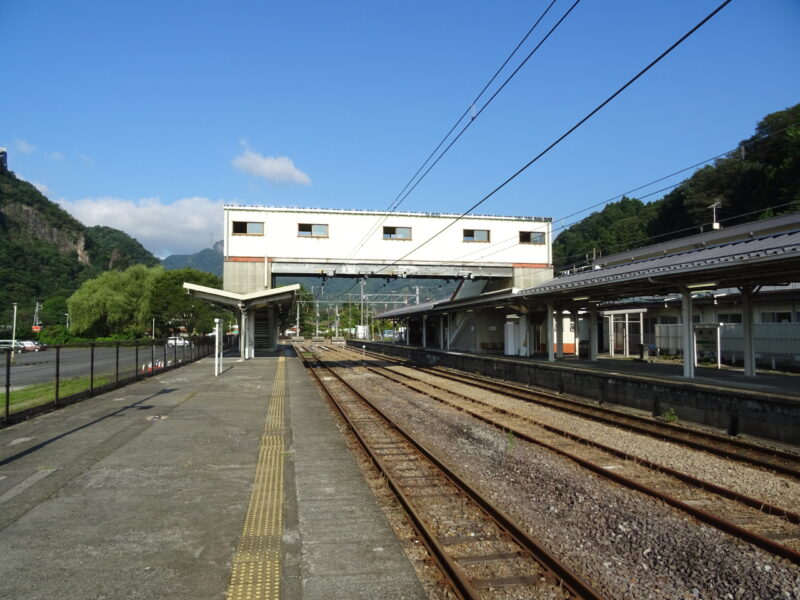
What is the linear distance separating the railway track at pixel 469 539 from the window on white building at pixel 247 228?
78.3 ft

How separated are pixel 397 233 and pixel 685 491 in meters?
26.4

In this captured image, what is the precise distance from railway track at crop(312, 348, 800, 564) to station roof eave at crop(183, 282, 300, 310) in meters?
20.0

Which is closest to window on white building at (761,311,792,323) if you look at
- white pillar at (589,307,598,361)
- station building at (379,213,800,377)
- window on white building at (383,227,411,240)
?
station building at (379,213,800,377)

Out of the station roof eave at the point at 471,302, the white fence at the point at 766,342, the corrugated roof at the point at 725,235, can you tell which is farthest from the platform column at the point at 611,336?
the station roof eave at the point at 471,302

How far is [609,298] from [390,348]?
Answer: 2559 cm

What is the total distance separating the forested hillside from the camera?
44.1 m

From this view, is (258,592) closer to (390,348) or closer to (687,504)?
(687,504)

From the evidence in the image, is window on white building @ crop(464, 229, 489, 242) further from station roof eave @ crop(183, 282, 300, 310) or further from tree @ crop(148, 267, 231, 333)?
tree @ crop(148, 267, 231, 333)

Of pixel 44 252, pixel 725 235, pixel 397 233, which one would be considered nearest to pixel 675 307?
pixel 725 235

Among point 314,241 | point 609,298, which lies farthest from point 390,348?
point 609,298

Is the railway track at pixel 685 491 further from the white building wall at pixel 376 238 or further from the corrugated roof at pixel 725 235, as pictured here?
the corrugated roof at pixel 725 235

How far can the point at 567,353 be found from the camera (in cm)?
3281

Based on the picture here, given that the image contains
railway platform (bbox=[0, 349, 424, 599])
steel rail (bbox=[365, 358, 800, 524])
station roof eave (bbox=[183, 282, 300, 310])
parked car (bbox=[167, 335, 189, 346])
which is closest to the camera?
railway platform (bbox=[0, 349, 424, 599])

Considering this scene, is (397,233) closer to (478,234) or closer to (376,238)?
(376,238)
